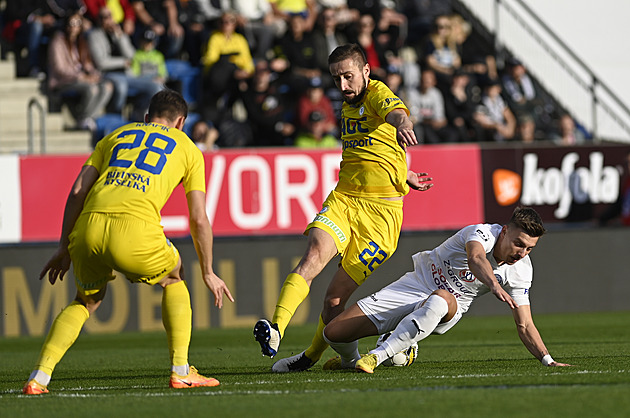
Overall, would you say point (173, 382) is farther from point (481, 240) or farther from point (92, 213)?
point (481, 240)

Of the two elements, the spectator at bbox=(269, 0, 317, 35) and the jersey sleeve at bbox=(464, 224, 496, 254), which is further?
the spectator at bbox=(269, 0, 317, 35)

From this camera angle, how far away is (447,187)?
14.4m

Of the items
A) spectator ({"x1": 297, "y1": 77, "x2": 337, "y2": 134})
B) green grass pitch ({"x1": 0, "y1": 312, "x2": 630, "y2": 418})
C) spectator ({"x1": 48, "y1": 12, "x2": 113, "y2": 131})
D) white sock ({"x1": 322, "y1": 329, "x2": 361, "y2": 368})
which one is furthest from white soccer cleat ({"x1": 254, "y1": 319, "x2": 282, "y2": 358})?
spectator ({"x1": 48, "y1": 12, "x2": 113, "y2": 131})

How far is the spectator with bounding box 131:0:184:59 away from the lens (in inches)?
651

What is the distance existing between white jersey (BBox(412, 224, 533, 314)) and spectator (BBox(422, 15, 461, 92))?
10.4 metres

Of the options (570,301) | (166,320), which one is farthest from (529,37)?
(166,320)

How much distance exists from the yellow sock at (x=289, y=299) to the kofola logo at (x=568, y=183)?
8.19 metres

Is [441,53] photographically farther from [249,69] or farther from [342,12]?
[249,69]

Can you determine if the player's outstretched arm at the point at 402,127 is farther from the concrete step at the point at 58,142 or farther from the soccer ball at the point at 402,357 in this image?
the concrete step at the point at 58,142

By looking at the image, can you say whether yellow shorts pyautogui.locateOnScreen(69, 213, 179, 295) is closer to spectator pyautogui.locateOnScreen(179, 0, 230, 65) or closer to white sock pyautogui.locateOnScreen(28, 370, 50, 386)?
white sock pyautogui.locateOnScreen(28, 370, 50, 386)

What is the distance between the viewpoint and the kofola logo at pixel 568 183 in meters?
14.6

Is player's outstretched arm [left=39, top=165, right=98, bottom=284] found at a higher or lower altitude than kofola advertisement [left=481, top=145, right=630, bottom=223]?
higher

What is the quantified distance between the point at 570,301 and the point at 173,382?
9442 mm

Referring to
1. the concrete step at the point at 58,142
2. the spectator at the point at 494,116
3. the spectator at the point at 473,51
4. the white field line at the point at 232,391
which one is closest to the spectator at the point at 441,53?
the spectator at the point at 473,51
